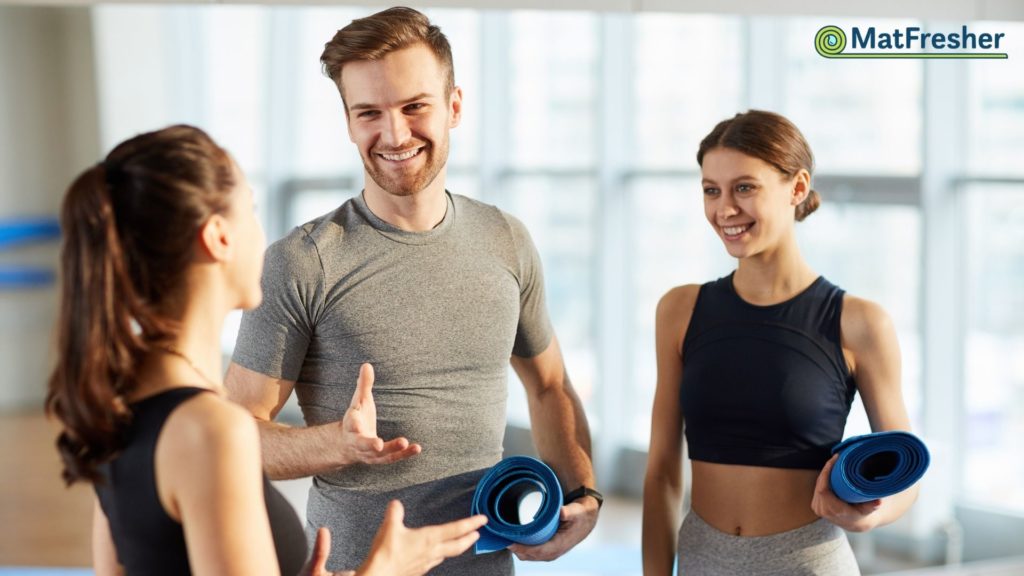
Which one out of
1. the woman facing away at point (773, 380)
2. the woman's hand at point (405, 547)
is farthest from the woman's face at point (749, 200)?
the woman's hand at point (405, 547)

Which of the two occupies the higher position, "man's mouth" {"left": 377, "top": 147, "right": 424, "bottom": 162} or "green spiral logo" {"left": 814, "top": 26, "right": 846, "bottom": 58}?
"green spiral logo" {"left": 814, "top": 26, "right": 846, "bottom": 58}

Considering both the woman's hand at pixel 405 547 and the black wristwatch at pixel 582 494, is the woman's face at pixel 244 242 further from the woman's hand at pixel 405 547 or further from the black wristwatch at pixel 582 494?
the black wristwatch at pixel 582 494

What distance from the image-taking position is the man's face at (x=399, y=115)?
6.46 feet

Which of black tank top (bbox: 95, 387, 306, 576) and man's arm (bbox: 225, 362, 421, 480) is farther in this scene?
man's arm (bbox: 225, 362, 421, 480)

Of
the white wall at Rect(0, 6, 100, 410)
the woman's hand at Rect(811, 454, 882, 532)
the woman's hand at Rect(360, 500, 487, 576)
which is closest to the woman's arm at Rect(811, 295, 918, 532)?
the woman's hand at Rect(811, 454, 882, 532)

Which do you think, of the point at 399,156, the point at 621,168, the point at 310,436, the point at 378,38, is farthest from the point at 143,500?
the point at 621,168

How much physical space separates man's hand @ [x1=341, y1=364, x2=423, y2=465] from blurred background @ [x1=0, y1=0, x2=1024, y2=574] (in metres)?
1.57

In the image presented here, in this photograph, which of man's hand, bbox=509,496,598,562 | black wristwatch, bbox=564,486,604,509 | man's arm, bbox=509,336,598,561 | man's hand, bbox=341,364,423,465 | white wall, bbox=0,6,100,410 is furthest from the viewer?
white wall, bbox=0,6,100,410

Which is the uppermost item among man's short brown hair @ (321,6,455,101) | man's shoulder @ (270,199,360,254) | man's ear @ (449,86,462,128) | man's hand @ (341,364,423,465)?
man's short brown hair @ (321,6,455,101)

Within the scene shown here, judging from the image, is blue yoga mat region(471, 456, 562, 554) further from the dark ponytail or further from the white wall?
the white wall

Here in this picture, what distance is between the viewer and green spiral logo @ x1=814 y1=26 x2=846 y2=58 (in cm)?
278

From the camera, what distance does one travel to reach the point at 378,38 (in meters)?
1.96

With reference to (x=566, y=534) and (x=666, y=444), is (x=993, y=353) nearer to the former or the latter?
Answer: (x=666, y=444)

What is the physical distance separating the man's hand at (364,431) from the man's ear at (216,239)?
41cm
